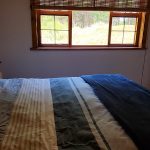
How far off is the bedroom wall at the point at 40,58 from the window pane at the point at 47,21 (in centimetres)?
23

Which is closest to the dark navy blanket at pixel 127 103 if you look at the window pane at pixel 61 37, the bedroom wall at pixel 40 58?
the bedroom wall at pixel 40 58

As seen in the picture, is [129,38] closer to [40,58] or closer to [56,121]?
[40,58]

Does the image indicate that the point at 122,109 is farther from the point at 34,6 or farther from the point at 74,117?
the point at 34,6

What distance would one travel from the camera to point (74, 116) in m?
1.35

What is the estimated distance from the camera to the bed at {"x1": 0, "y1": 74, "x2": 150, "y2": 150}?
105cm

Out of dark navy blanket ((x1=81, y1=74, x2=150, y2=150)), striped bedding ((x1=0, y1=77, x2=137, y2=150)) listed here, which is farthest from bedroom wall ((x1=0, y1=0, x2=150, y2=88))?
striped bedding ((x1=0, y1=77, x2=137, y2=150))

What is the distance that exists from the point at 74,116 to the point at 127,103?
0.44m

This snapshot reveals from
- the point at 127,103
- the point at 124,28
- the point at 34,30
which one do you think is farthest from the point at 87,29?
the point at 127,103

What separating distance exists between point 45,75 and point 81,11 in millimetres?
1128

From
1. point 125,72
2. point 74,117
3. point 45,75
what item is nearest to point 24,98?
point 74,117

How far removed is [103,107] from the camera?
1463 mm

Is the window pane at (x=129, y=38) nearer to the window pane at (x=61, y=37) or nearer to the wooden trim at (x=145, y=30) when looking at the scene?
the wooden trim at (x=145, y=30)

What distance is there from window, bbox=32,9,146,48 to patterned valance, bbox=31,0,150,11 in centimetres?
15

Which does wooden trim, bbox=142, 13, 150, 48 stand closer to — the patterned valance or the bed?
the patterned valance
